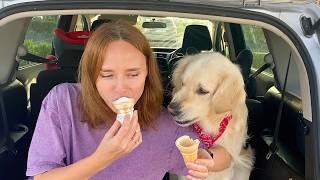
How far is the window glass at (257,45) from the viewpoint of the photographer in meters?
3.10

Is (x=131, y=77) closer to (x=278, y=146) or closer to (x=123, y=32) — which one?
(x=123, y=32)

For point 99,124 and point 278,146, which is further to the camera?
point 278,146

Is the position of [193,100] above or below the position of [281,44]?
below

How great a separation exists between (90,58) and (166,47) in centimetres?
316

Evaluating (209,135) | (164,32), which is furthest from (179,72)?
(164,32)

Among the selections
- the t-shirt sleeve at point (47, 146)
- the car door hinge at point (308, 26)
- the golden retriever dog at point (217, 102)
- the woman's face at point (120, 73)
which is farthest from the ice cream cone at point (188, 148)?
the golden retriever dog at point (217, 102)

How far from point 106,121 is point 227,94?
819 mm

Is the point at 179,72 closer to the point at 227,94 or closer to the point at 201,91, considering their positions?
the point at 201,91

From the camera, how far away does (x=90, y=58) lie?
5.80 ft

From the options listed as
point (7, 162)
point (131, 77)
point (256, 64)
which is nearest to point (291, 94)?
point (256, 64)

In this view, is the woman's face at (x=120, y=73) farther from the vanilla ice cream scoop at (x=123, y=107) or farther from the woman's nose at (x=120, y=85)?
the vanilla ice cream scoop at (x=123, y=107)

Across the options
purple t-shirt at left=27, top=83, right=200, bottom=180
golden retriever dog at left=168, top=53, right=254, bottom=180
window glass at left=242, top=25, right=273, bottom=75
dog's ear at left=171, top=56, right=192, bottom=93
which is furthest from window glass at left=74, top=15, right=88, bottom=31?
purple t-shirt at left=27, top=83, right=200, bottom=180

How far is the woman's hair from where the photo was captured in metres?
1.76

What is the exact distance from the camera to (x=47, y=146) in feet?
5.72
